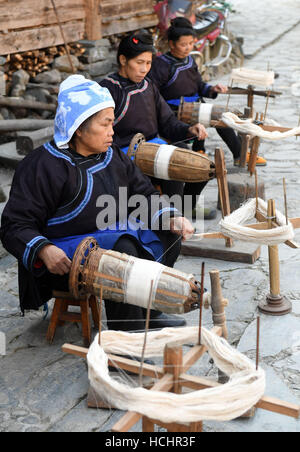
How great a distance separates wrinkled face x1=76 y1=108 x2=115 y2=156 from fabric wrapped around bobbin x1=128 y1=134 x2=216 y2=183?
1057 mm

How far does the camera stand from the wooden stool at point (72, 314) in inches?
127

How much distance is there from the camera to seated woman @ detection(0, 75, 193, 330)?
2.96 m

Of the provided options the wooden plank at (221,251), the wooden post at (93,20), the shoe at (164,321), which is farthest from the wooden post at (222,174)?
the wooden post at (93,20)

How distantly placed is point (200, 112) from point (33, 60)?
2.58 m

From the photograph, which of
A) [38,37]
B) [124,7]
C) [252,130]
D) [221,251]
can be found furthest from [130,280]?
[124,7]

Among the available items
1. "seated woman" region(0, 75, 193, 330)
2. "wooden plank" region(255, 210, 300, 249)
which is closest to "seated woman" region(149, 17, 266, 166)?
"wooden plank" region(255, 210, 300, 249)

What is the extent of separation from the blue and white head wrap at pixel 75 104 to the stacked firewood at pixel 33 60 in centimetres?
385

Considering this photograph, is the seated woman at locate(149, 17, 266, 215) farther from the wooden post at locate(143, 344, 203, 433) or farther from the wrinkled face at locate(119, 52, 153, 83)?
the wooden post at locate(143, 344, 203, 433)

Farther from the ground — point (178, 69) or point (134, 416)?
point (134, 416)

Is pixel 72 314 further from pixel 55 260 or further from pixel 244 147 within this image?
pixel 244 147

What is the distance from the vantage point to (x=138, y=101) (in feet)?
14.5

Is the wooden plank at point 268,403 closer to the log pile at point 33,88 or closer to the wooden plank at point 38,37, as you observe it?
the log pile at point 33,88
